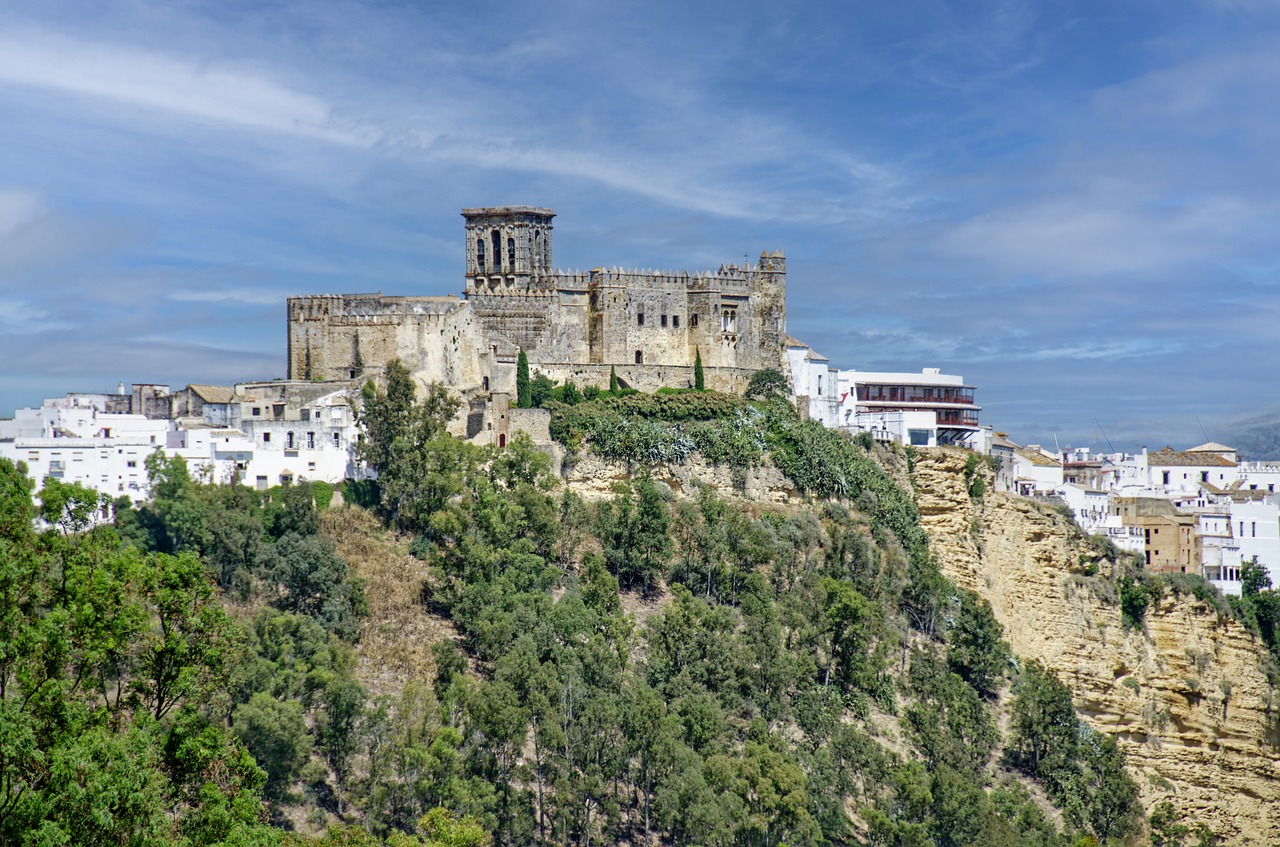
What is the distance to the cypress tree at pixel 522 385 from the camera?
50.5m

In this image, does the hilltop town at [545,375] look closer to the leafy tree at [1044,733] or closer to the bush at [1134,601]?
the bush at [1134,601]

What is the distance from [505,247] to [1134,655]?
27387 mm

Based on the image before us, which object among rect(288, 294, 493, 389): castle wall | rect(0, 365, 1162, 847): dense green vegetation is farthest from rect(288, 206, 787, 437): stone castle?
rect(0, 365, 1162, 847): dense green vegetation

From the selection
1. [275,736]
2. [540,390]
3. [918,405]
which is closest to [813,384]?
[918,405]

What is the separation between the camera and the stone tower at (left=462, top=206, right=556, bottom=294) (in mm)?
54344

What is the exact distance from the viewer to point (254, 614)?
36.6m

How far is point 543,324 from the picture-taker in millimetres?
53500

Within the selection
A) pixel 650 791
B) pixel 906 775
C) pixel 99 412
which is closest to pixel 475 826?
pixel 650 791

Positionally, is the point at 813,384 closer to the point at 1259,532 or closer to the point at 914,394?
the point at 914,394

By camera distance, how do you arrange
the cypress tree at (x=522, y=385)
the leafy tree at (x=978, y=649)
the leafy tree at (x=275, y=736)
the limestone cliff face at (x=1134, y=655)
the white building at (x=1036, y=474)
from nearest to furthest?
the leafy tree at (x=275, y=736) → the leafy tree at (x=978, y=649) → the cypress tree at (x=522, y=385) → the limestone cliff face at (x=1134, y=655) → the white building at (x=1036, y=474)

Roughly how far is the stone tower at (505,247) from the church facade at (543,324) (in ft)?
0.12

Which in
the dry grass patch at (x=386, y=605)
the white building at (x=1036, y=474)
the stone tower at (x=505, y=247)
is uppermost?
the stone tower at (x=505, y=247)

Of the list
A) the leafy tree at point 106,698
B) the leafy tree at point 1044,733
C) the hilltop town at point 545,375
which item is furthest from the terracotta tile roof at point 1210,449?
the leafy tree at point 106,698

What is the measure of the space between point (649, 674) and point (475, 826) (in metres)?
10.0
